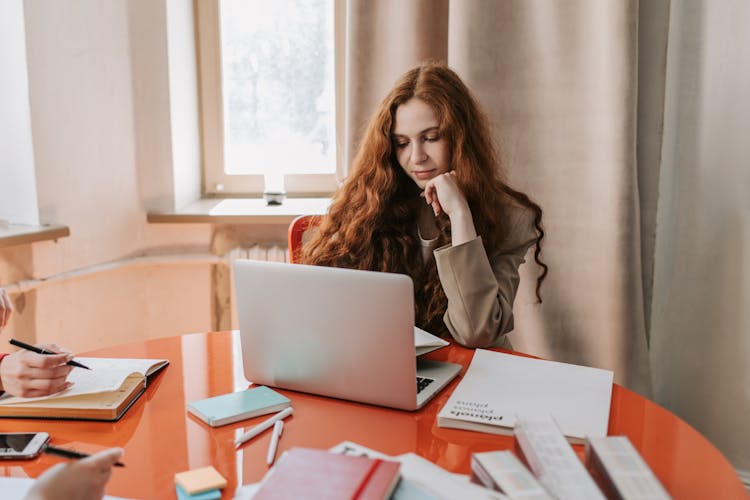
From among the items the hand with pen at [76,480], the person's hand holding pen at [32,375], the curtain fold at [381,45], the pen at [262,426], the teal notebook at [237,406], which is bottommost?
the pen at [262,426]

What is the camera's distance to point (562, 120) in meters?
1.91

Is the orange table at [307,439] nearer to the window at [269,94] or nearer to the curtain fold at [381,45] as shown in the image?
the curtain fold at [381,45]

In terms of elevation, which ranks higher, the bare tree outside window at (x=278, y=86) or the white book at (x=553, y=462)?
the bare tree outside window at (x=278, y=86)

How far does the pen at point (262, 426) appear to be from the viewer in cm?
84

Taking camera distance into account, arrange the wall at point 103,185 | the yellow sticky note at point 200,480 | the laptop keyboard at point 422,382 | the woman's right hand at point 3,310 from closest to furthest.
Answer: the yellow sticky note at point 200,480 → the laptop keyboard at point 422,382 → the woman's right hand at point 3,310 → the wall at point 103,185

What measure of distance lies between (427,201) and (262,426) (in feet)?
2.58

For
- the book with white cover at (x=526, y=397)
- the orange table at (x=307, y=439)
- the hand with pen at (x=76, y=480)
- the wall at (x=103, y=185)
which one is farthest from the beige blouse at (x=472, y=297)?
the wall at (x=103, y=185)

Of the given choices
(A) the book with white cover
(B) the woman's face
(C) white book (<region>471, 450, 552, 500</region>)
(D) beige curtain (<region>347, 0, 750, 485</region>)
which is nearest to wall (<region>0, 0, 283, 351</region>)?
(D) beige curtain (<region>347, 0, 750, 485</region>)

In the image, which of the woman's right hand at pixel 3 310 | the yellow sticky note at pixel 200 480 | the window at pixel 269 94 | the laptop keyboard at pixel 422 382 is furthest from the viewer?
the window at pixel 269 94

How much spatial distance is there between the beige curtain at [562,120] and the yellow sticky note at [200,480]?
1427mm

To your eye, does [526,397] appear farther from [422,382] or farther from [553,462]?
[553,462]

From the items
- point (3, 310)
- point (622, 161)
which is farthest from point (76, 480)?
point (622, 161)

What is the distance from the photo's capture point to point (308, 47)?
2.44 metres

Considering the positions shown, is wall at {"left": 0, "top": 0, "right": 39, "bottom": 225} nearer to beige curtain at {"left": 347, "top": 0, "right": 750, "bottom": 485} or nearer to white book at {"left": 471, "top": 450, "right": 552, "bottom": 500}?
beige curtain at {"left": 347, "top": 0, "right": 750, "bottom": 485}
